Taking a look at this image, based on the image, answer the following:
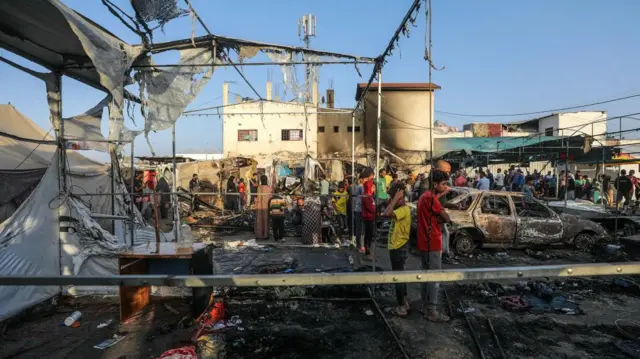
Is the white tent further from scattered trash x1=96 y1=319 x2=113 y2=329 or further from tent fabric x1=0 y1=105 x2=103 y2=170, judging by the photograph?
tent fabric x1=0 y1=105 x2=103 y2=170

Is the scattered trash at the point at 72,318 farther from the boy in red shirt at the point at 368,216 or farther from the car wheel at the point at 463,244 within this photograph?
the car wheel at the point at 463,244

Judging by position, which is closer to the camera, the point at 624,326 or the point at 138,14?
the point at 624,326

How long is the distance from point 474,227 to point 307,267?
14.6 ft

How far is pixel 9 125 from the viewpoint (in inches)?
361

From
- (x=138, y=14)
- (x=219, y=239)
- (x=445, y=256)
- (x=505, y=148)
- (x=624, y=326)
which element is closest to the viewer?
(x=624, y=326)

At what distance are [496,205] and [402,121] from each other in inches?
782

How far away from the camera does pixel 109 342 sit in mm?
4359

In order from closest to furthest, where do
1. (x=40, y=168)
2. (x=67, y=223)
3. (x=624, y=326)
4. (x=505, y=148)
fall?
(x=624, y=326), (x=67, y=223), (x=40, y=168), (x=505, y=148)

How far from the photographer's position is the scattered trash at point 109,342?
4270mm

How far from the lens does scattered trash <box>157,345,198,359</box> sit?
12.3ft

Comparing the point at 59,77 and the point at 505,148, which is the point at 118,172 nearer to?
the point at 59,77

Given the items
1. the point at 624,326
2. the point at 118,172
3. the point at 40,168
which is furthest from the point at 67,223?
the point at 624,326

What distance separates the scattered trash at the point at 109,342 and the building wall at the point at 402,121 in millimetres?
25343

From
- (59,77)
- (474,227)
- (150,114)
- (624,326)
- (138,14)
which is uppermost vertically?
(138,14)
